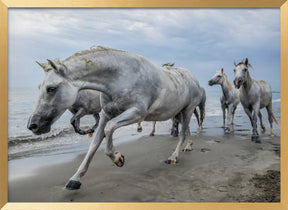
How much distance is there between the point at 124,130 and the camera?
23.0 feet

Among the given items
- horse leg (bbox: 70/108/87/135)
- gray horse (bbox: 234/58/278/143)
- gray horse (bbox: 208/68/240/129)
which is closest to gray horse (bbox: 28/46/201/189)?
horse leg (bbox: 70/108/87/135)

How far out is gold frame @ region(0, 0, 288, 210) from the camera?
2.49m

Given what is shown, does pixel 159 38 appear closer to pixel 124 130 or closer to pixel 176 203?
pixel 176 203

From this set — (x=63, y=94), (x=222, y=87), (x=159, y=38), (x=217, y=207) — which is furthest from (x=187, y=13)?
(x=222, y=87)

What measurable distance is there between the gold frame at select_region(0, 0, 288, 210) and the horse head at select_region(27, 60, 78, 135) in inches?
30.0

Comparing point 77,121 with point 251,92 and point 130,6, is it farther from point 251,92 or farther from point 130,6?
point 251,92

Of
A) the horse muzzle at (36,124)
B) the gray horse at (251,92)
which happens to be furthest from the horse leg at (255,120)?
the horse muzzle at (36,124)

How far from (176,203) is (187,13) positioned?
253cm

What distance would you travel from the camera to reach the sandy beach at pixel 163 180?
2534mm

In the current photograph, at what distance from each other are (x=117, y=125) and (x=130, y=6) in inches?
62.5

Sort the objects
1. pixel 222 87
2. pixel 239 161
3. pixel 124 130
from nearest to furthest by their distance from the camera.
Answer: pixel 239 161
pixel 124 130
pixel 222 87

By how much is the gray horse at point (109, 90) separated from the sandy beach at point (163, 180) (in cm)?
29

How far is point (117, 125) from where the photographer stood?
8.22 ft

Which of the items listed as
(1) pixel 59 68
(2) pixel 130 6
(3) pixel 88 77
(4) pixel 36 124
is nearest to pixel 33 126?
(4) pixel 36 124
